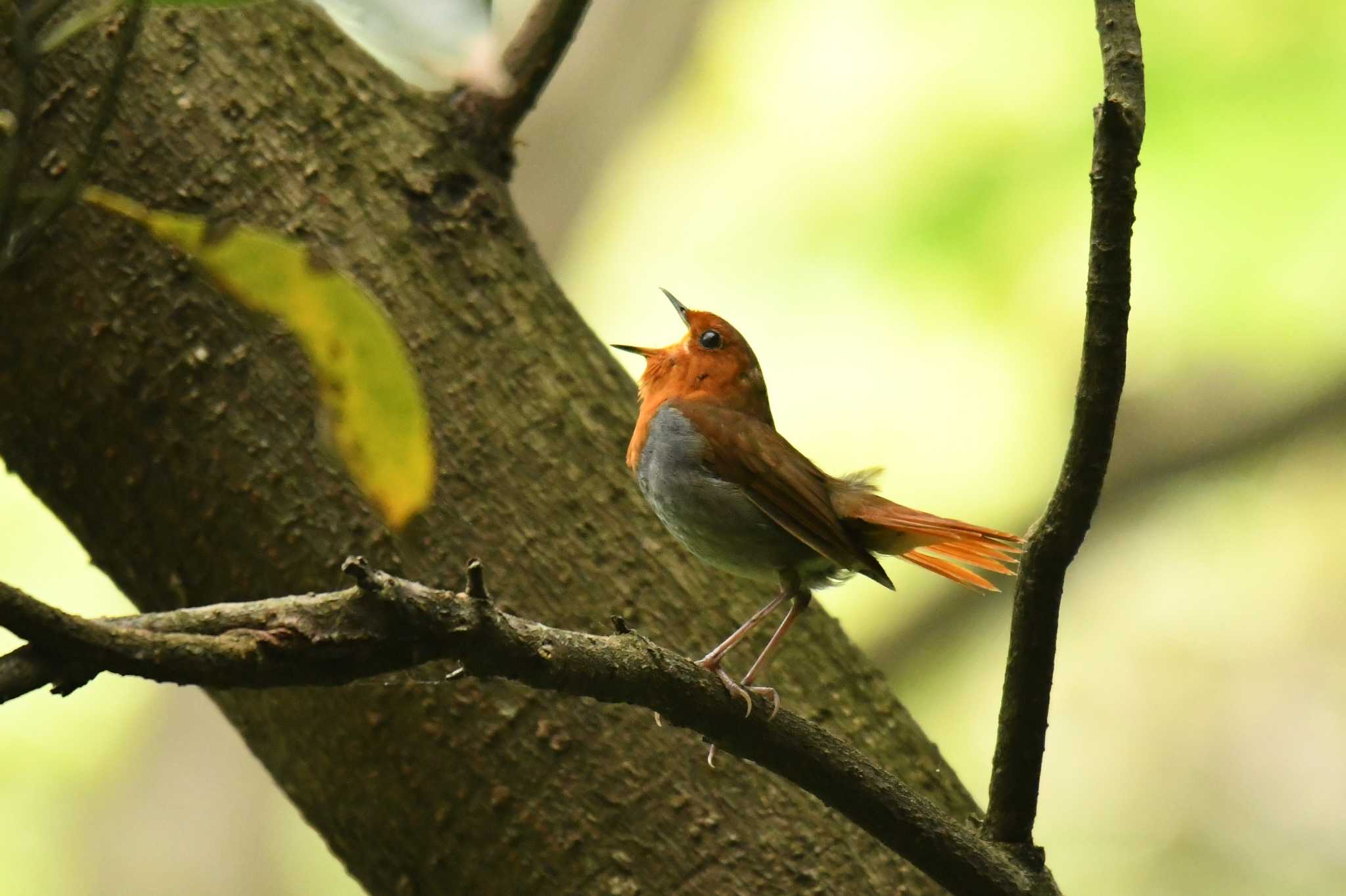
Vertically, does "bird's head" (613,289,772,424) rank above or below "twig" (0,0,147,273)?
above

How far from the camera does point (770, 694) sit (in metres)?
2.12

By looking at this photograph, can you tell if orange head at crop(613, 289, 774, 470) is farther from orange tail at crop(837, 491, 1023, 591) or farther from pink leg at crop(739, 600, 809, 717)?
pink leg at crop(739, 600, 809, 717)

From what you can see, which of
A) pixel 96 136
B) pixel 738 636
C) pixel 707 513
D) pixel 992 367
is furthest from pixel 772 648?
pixel 992 367

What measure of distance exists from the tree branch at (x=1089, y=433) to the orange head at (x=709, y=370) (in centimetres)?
118

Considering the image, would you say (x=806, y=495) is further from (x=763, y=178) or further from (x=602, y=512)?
(x=763, y=178)

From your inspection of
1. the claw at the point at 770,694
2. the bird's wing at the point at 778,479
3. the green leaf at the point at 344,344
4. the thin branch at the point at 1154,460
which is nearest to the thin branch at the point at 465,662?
the claw at the point at 770,694

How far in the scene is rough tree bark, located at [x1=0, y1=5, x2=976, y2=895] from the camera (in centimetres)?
219

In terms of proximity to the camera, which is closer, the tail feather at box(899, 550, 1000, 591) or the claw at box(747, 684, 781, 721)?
the claw at box(747, 684, 781, 721)

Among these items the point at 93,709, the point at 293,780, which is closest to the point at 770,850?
the point at 293,780

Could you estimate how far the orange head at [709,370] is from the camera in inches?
117

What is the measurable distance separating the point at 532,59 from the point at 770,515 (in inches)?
41.1

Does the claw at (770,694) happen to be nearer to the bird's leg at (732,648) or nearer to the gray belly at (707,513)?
the bird's leg at (732,648)

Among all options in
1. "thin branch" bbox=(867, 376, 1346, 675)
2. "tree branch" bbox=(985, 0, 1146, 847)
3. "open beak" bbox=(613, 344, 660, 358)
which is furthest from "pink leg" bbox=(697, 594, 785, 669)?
"thin branch" bbox=(867, 376, 1346, 675)

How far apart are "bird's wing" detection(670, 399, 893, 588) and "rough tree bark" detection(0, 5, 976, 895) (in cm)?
14
